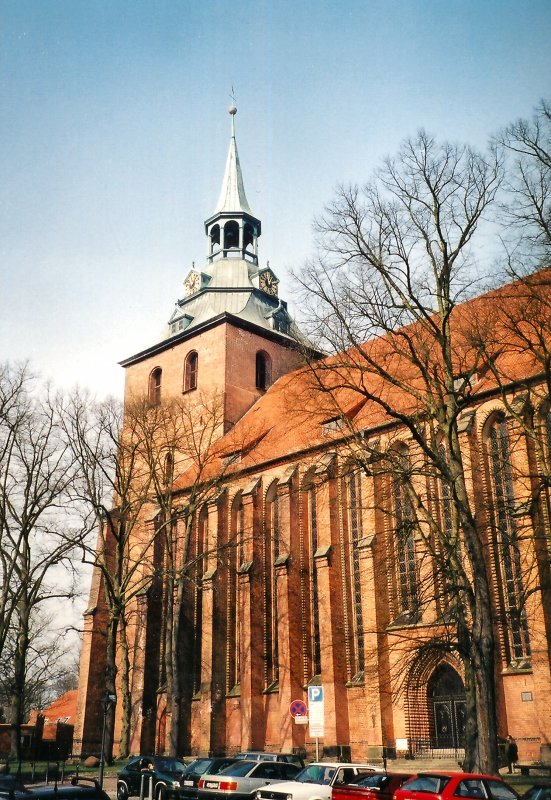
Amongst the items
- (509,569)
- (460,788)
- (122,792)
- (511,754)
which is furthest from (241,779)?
(509,569)

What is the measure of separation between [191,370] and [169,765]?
71.4 feet

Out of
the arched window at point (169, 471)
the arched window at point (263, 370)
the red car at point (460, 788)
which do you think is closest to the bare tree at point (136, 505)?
the arched window at point (169, 471)

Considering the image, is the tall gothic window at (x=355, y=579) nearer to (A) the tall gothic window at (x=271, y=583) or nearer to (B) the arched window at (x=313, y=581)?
(B) the arched window at (x=313, y=581)

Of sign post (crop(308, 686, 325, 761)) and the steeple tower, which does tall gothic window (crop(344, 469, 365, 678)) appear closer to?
sign post (crop(308, 686, 325, 761))

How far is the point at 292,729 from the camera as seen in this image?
2519 centimetres

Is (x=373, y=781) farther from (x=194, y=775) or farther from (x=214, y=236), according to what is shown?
(x=214, y=236)

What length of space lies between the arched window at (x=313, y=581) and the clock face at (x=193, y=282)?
1602 centimetres

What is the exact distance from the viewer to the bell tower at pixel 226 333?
120ft

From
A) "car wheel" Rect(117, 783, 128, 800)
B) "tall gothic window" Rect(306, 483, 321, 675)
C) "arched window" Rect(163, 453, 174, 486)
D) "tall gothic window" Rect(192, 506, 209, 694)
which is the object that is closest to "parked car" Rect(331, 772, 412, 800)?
"car wheel" Rect(117, 783, 128, 800)

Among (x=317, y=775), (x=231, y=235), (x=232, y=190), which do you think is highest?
(x=232, y=190)

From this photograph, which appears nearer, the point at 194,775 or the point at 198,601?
the point at 194,775

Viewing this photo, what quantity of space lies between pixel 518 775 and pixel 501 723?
5.68 feet

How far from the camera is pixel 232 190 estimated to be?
146 feet

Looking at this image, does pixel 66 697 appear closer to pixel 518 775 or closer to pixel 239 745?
pixel 239 745
